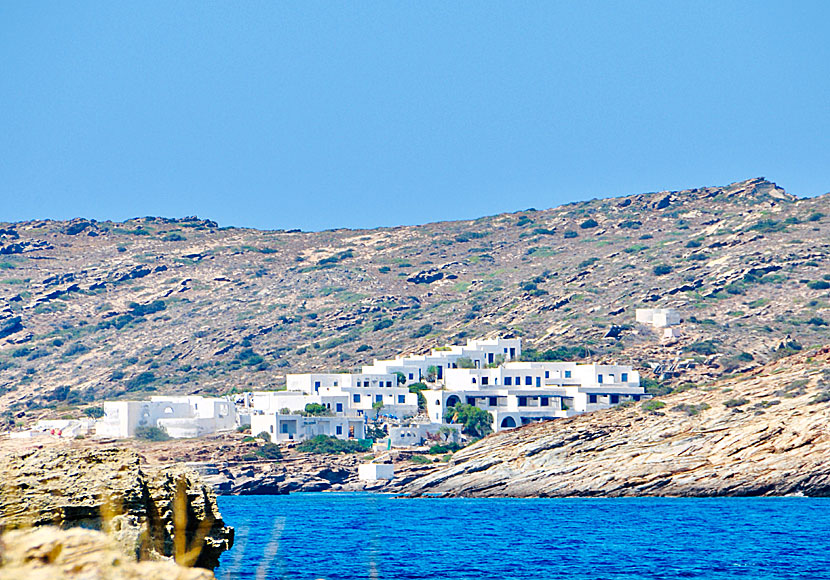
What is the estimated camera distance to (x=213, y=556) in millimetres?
24688

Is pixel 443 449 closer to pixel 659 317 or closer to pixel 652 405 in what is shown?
pixel 652 405

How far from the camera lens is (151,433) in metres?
111

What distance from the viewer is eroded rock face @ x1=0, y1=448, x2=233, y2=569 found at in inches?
745

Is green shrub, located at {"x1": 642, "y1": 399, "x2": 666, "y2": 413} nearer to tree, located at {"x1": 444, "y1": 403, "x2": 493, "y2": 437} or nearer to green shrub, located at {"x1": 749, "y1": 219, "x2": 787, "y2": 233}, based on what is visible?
tree, located at {"x1": 444, "y1": 403, "x2": 493, "y2": 437}

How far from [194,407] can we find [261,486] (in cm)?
1869

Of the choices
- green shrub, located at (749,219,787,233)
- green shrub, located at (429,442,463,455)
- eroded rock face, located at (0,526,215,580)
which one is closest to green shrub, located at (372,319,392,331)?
green shrub, located at (749,219,787,233)

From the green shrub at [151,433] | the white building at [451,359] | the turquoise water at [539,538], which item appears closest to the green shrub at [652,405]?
the turquoise water at [539,538]

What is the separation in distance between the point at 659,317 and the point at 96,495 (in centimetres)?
12236

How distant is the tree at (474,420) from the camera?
109m

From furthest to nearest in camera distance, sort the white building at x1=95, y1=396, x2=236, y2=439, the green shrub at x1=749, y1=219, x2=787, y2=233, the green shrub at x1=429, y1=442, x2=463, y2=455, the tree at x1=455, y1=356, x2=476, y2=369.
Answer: the green shrub at x1=749, y1=219, x2=787, y2=233 < the tree at x1=455, y1=356, x2=476, y2=369 < the white building at x1=95, y1=396, x2=236, y2=439 < the green shrub at x1=429, y1=442, x2=463, y2=455

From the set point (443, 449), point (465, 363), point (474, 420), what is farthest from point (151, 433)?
point (465, 363)

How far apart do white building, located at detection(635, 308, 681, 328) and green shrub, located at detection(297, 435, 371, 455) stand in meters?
42.4

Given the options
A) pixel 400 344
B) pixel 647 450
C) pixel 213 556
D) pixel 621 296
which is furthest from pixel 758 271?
A: pixel 213 556

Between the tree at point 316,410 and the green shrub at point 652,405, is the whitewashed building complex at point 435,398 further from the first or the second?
the green shrub at point 652,405
